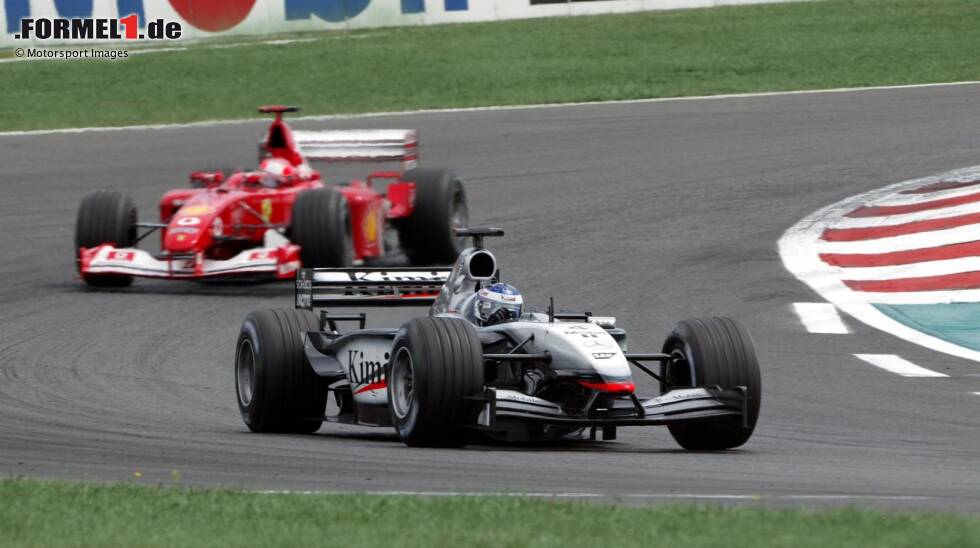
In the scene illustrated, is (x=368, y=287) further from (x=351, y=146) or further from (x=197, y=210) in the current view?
(x=351, y=146)

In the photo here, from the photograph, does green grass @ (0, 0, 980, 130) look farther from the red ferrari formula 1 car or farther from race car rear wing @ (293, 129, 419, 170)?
the red ferrari formula 1 car

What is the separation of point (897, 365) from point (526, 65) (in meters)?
16.2

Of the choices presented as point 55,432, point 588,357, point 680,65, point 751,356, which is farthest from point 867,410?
point 680,65

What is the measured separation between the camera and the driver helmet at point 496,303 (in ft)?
31.0

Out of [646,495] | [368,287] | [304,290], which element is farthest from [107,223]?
[646,495]

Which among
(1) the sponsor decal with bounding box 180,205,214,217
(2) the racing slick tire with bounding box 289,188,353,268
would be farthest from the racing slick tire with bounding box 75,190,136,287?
(2) the racing slick tire with bounding box 289,188,353,268

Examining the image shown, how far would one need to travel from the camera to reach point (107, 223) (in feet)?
55.5

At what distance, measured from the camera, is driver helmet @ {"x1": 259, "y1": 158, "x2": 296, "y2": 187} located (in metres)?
17.2

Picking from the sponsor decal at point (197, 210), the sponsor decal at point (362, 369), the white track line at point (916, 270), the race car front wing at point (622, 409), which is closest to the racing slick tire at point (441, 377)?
the race car front wing at point (622, 409)

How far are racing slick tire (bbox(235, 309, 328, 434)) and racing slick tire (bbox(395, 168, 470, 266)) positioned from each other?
25.1 ft

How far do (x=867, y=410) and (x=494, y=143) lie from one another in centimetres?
1313

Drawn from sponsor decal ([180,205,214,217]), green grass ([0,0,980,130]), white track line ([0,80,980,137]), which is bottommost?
sponsor decal ([180,205,214,217])

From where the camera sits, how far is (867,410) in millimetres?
10703

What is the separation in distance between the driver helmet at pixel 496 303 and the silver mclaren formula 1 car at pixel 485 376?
4cm
